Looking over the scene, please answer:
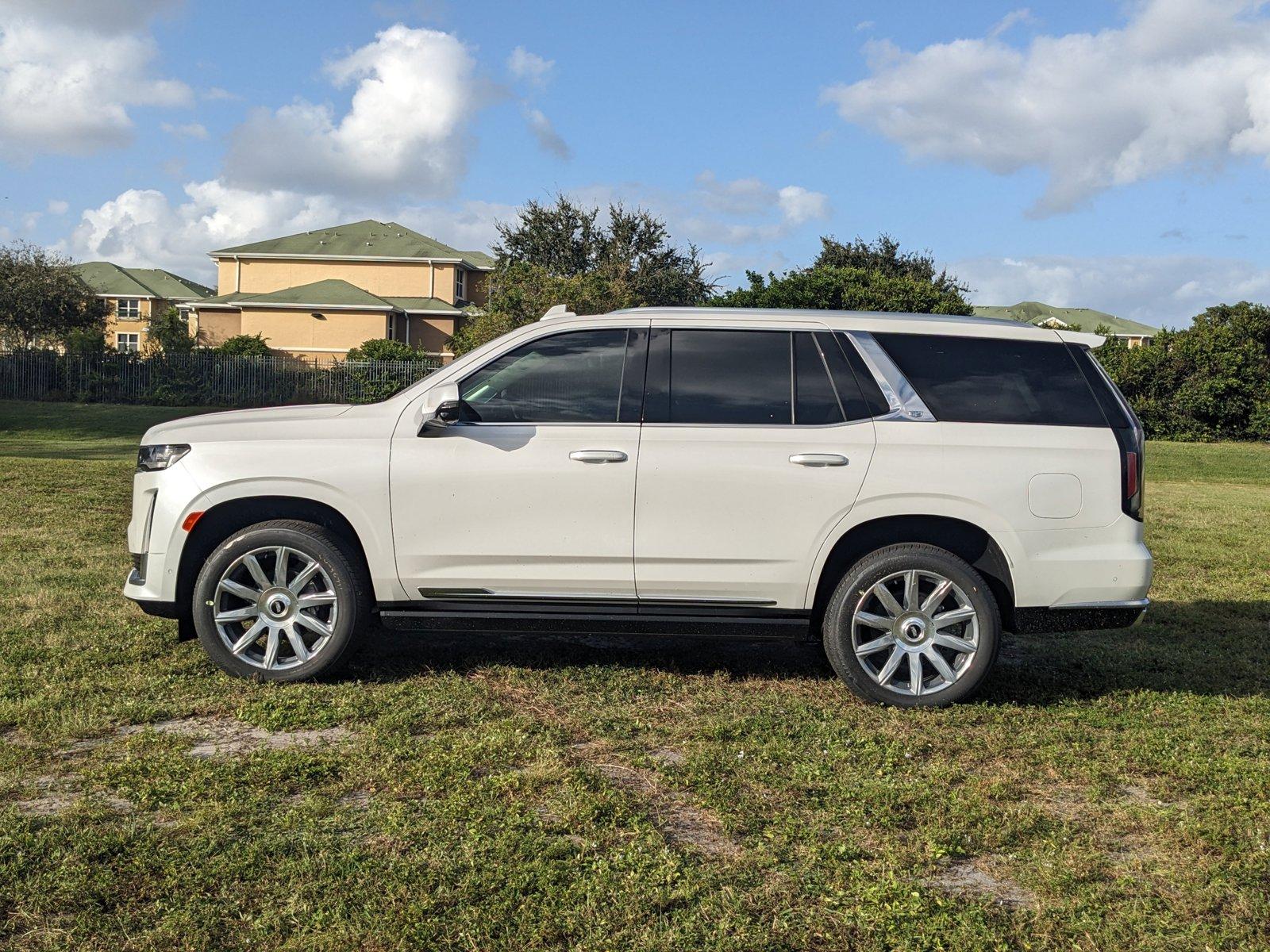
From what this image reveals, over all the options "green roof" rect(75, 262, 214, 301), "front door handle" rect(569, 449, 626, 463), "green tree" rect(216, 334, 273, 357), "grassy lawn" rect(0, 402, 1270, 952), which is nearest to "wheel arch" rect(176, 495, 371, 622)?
"grassy lawn" rect(0, 402, 1270, 952)

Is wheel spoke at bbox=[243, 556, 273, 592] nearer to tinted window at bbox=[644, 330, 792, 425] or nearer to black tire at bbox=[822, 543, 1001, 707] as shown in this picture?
tinted window at bbox=[644, 330, 792, 425]

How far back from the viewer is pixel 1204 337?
1364 inches

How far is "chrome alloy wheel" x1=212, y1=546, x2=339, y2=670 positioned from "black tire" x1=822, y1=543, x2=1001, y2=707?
2482 mm

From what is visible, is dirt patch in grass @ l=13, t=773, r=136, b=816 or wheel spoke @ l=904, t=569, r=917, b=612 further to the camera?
wheel spoke @ l=904, t=569, r=917, b=612

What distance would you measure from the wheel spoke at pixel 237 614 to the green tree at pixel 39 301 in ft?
152

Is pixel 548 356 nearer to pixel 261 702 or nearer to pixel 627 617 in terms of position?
pixel 627 617

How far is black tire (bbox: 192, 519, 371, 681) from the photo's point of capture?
19.4 feet

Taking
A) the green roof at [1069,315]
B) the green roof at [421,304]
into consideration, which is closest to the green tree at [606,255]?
the green roof at [421,304]

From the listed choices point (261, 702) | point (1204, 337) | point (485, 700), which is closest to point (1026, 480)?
Result: point (485, 700)

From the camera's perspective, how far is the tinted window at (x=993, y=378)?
5957 mm

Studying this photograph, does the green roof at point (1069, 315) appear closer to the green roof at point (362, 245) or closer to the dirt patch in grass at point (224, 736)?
the green roof at point (362, 245)

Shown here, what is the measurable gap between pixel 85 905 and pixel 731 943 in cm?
187

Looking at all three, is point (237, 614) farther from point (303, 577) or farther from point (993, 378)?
point (993, 378)

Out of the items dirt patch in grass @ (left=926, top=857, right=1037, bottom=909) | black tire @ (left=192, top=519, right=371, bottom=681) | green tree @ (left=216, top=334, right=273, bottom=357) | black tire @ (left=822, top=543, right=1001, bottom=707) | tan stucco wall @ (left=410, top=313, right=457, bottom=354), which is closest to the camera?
dirt patch in grass @ (left=926, top=857, right=1037, bottom=909)
